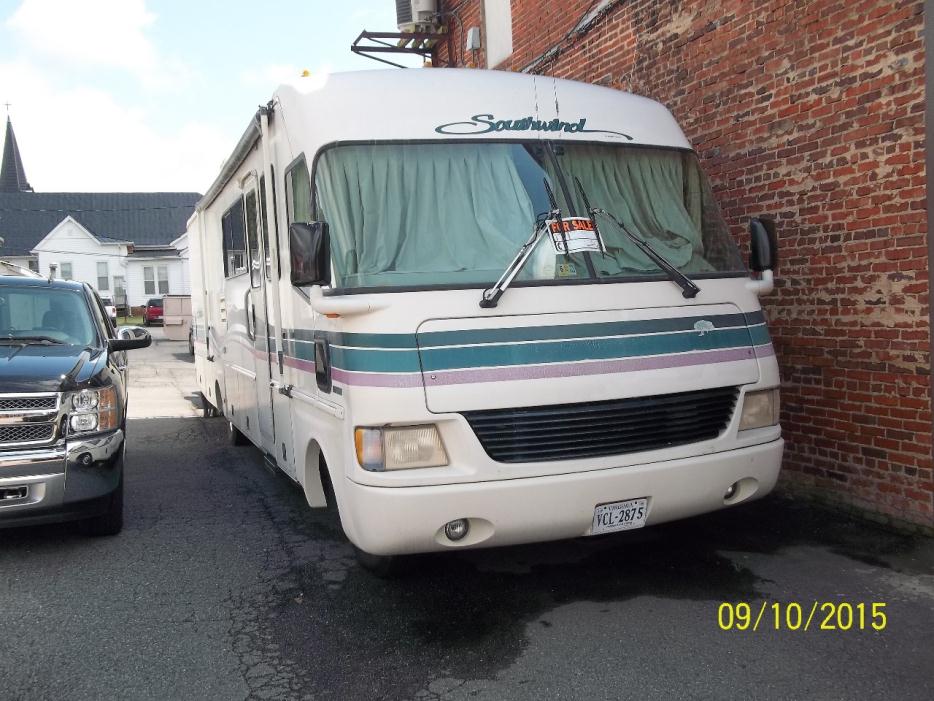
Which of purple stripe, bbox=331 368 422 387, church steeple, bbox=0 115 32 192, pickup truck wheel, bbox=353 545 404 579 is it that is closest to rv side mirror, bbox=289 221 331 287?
purple stripe, bbox=331 368 422 387

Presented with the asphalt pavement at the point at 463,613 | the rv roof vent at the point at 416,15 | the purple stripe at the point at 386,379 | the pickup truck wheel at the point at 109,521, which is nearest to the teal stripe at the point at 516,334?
the purple stripe at the point at 386,379

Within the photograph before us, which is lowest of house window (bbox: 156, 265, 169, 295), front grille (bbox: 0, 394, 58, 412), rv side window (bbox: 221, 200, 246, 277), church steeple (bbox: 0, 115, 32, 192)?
front grille (bbox: 0, 394, 58, 412)

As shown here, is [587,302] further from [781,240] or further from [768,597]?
[781,240]

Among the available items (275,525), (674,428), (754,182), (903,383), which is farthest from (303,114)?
(903,383)

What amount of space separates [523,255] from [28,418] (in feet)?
10.9

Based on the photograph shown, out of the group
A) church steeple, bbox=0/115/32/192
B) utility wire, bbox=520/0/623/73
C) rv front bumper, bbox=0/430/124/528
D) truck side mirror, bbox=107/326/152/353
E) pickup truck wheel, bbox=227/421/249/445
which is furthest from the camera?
church steeple, bbox=0/115/32/192

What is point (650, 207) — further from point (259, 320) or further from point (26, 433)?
point (26, 433)

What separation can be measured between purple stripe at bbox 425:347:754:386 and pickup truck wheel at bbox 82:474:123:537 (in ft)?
9.80

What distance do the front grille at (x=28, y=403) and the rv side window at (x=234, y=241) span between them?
6.37ft

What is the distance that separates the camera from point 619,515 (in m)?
4.41

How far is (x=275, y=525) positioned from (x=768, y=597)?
339 cm

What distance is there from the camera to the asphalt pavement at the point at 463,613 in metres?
3.79

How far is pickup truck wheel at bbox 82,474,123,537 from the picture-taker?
19.6ft
